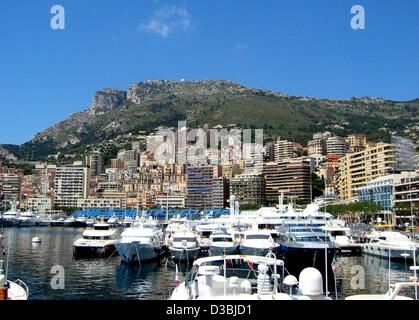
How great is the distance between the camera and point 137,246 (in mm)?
23781

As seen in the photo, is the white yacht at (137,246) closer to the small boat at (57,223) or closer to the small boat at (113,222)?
the small boat at (113,222)

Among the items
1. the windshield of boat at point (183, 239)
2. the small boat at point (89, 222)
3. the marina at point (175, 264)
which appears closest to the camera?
the marina at point (175, 264)

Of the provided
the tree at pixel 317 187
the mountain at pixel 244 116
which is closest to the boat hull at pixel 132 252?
the tree at pixel 317 187

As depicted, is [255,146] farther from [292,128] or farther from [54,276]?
[54,276]

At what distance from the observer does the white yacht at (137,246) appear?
2356 centimetres

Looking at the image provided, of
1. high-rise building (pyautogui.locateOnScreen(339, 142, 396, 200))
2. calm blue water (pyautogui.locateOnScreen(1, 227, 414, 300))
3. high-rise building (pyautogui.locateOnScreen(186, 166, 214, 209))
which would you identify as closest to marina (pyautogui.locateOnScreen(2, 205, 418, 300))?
calm blue water (pyautogui.locateOnScreen(1, 227, 414, 300))

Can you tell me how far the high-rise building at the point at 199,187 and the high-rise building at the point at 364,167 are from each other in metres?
33.6

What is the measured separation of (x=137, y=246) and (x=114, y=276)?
402 cm

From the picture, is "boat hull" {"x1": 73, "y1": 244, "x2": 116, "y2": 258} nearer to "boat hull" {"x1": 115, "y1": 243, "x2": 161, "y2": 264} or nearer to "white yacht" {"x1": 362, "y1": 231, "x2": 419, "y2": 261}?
"boat hull" {"x1": 115, "y1": 243, "x2": 161, "y2": 264}

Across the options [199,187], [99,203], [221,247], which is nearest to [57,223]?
[99,203]

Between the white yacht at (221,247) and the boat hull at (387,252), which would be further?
the white yacht at (221,247)

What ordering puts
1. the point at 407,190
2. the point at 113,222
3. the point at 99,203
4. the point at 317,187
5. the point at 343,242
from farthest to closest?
the point at 99,203
the point at 317,187
the point at 113,222
the point at 407,190
the point at 343,242

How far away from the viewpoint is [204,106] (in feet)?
556

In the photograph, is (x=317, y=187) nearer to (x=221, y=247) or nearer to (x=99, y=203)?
(x=99, y=203)
